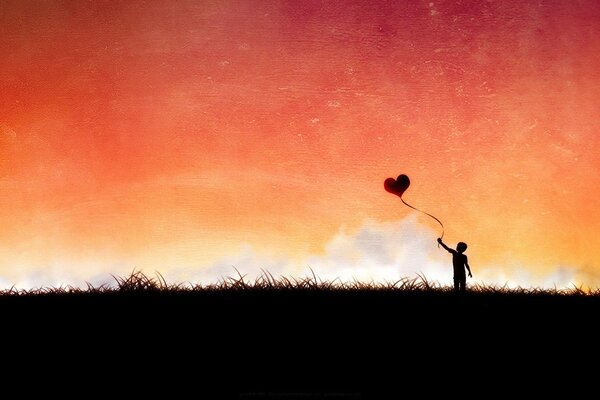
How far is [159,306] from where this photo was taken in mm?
6176

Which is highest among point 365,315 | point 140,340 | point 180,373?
point 365,315

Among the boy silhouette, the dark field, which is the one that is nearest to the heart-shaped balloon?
the boy silhouette

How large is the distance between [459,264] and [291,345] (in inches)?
129

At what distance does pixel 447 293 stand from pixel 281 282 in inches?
88.7

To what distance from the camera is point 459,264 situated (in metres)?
7.68

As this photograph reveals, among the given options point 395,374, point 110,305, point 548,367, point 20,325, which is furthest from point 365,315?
point 20,325

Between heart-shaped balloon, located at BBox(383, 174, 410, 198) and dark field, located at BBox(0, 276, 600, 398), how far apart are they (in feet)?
5.96

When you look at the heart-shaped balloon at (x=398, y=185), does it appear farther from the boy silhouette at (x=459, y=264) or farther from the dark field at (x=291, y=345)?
the dark field at (x=291, y=345)

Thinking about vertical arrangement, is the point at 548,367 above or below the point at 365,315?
below

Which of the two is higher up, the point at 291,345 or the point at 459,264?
the point at 459,264

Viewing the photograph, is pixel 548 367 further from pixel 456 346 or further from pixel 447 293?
pixel 447 293

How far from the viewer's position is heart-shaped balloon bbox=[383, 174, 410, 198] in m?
7.88

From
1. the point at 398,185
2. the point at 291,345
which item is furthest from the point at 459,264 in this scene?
the point at 291,345

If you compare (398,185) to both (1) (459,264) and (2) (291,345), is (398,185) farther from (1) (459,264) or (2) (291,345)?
(2) (291,345)
